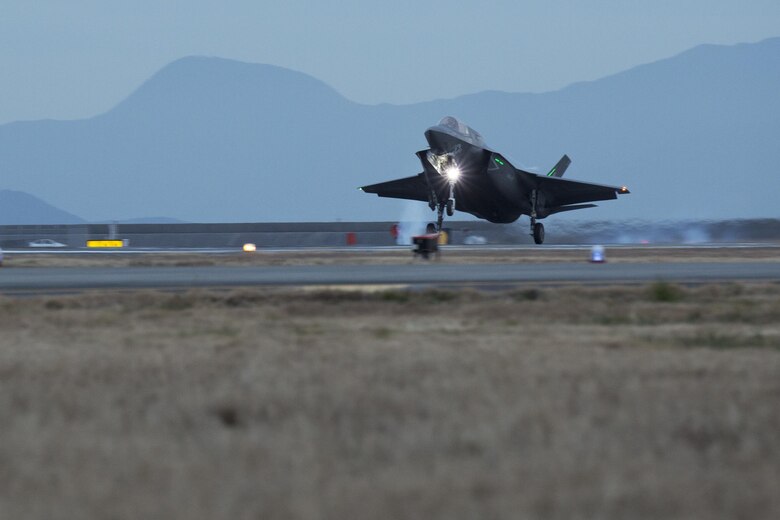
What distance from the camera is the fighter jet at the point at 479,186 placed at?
40.0m

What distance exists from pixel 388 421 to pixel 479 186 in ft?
115

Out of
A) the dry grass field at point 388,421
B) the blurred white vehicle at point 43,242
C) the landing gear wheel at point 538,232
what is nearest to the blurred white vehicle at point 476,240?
the landing gear wheel at point 538,232

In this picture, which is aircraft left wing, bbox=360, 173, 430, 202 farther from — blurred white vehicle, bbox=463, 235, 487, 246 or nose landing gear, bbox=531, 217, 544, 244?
blurred white vehicle, bbox=463, 235, 487, 246

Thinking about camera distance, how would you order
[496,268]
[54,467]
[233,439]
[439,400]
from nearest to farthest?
1. [54,467]
2. [233,439]
3. [439,400]
4. [496,268]

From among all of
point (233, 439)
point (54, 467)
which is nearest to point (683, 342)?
point (233, 439)

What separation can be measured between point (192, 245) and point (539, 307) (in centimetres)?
5448

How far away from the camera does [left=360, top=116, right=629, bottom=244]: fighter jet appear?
4000cm

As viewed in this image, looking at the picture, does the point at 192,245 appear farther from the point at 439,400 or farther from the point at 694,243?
the point at 439,400

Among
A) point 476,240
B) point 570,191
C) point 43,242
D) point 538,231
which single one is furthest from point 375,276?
point 43,242

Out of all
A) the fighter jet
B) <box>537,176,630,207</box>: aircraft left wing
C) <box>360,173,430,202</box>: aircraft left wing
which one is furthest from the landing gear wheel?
<box>360,173,430,202</box>: aircraft left wing

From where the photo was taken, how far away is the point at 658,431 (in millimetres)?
7371

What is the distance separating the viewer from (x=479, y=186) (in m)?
42.3

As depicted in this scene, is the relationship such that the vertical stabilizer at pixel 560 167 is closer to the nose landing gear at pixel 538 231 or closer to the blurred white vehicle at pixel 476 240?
the nose landing gear at pixel 538 231

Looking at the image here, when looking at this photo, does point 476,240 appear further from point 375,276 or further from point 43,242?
point 375,276
